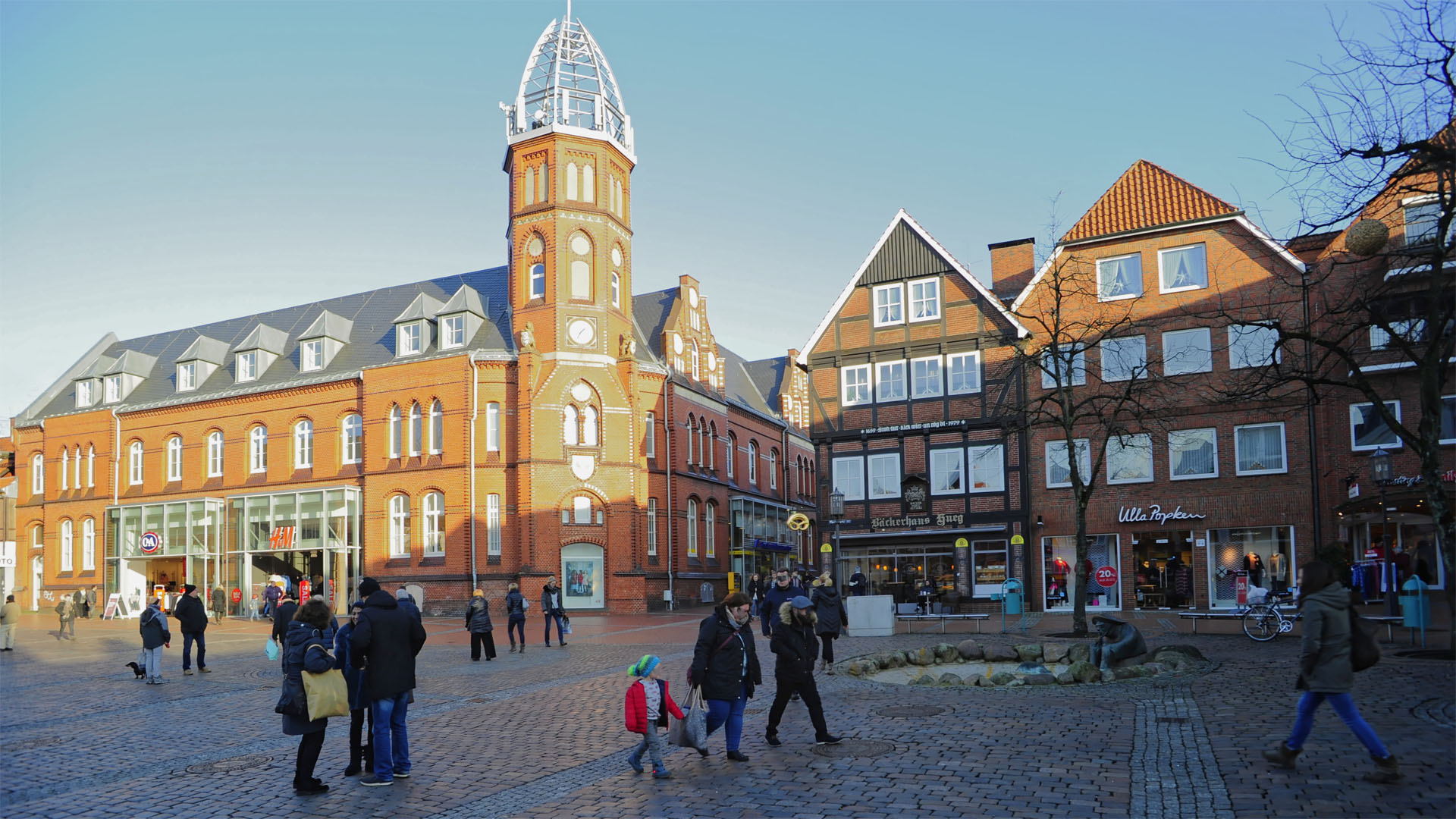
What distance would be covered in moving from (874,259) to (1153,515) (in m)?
12.1

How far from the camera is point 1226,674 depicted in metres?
15.8

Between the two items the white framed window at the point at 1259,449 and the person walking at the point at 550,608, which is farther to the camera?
the white framed window at the point at 1259,449

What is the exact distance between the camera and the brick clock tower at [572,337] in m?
42.0

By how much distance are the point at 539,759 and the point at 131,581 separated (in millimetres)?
45806

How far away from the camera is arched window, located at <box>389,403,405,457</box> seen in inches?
1779

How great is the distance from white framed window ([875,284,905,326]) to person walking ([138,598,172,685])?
80.2ft

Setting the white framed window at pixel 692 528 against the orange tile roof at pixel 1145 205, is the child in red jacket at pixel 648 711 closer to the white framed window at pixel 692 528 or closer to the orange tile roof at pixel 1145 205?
the orange tile roof at pixel 1145 205

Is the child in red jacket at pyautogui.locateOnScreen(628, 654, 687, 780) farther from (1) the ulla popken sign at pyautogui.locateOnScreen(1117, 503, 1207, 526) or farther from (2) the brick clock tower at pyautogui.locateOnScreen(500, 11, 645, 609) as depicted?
(2) the brick clock tower at pyautogui.locateOnScreen(500, 11, 645, 609)

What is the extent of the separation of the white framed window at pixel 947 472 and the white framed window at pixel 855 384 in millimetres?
3106

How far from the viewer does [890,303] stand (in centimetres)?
3734

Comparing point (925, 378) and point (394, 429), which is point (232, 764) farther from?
point (394, 429)

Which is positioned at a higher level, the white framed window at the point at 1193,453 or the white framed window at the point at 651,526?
the white framed window at the point at 1193,453

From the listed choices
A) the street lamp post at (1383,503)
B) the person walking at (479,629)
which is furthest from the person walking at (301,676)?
the street lamp post at (1383,503)

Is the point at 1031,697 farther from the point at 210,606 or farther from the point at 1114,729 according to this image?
the point at 210,606
